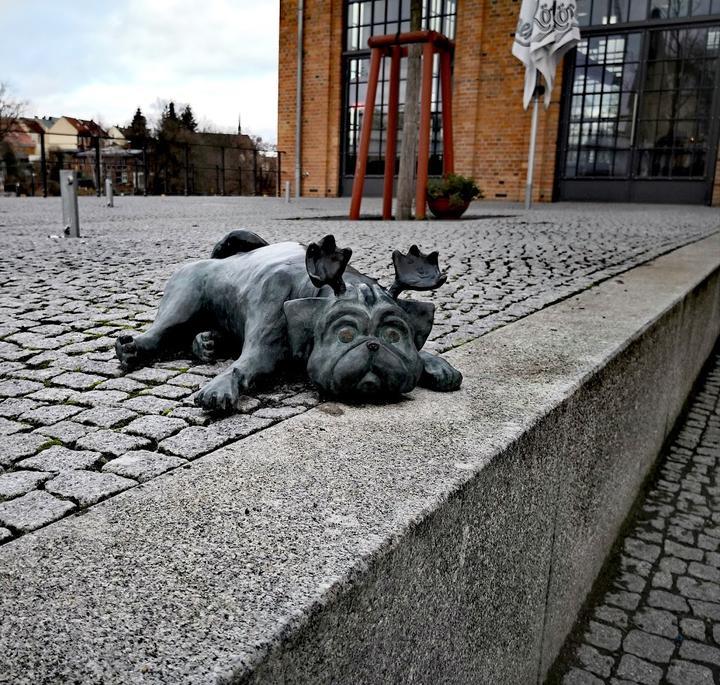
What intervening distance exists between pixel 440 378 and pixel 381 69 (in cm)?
1811

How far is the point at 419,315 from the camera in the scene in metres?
2.20

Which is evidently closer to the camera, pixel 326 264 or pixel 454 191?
pixel 326 264

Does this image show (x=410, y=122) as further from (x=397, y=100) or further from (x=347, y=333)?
(x=347, y=333)

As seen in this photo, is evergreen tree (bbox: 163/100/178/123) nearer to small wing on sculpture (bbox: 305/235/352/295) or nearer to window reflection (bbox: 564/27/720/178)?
window reflection (bbox: 564/27/720/178)

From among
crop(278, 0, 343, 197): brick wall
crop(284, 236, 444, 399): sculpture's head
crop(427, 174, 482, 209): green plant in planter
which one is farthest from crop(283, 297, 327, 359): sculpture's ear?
crop(278, 0, 343, 197): brick wall

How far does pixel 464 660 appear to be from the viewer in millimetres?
1671

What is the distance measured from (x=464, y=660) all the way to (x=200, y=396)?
3.34 ft

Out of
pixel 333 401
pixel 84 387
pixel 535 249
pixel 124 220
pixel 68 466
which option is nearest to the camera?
pixel 68 466

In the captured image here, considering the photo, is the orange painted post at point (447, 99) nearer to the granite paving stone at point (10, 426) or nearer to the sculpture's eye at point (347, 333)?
the sculpture's eye at point (347, 333)

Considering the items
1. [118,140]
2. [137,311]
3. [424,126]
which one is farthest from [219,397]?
[118,140]

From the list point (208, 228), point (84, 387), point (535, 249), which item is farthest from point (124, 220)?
point (84, 387)

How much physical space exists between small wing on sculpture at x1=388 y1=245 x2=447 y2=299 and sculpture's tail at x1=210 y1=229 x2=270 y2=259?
96 centimetres

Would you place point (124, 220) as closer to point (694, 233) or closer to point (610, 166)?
point (694, 233)

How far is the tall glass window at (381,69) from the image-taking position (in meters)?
18.8
